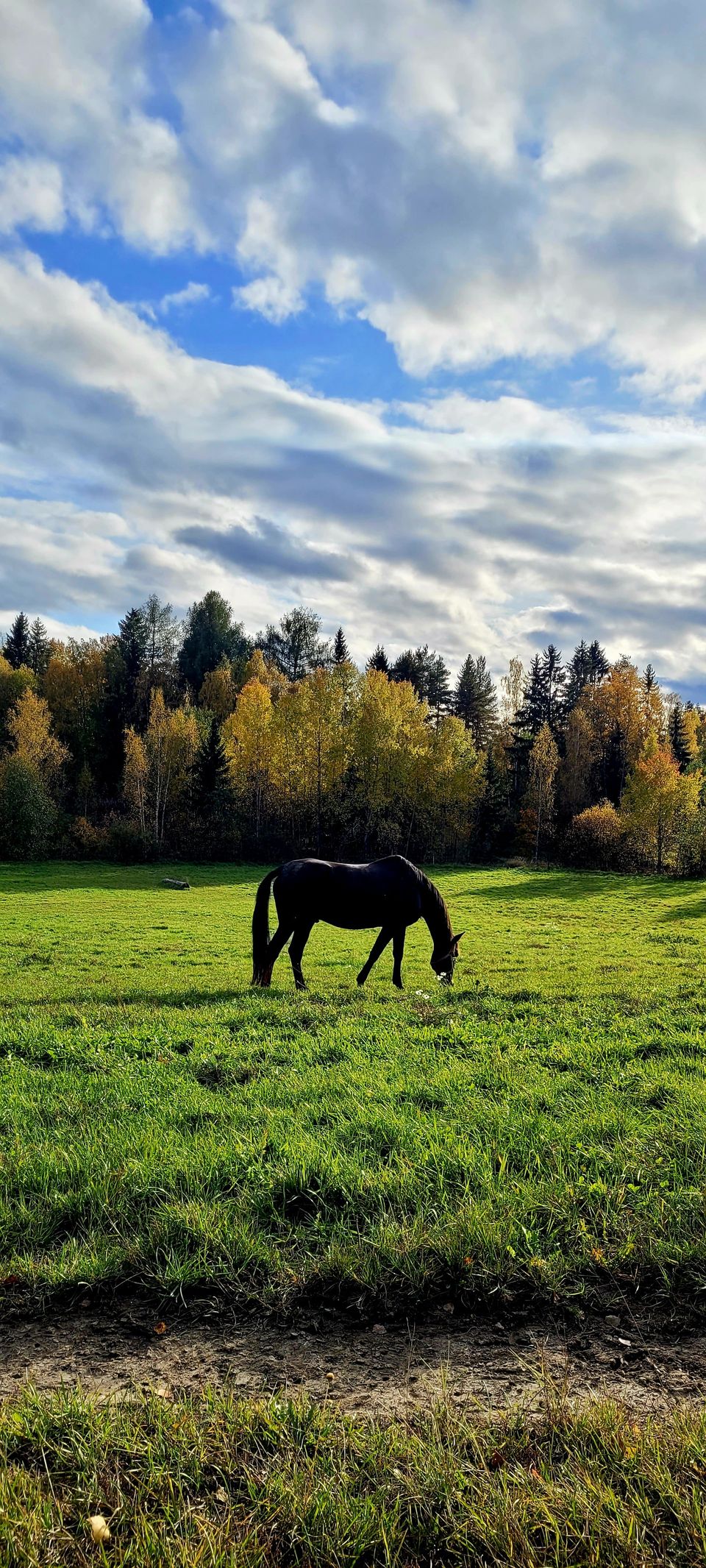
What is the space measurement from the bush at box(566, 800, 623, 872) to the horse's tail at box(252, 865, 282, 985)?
45529mm

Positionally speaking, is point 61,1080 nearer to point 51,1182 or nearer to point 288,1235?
point 51,1182

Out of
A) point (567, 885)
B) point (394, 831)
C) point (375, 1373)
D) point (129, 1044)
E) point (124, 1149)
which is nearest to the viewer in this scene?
point (375, 1373)

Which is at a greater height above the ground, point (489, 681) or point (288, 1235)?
point (489, 681)

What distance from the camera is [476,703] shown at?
82.7 metres

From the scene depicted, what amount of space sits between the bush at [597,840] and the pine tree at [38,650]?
6976cm

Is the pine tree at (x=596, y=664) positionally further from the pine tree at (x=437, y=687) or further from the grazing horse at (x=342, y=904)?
the grazing horse at (x=342, y=904)

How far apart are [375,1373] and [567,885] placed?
42.6 meters

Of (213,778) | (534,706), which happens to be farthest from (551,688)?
(213,778)

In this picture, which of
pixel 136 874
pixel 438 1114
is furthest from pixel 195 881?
pixel 438 1114

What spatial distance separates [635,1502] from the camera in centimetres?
265

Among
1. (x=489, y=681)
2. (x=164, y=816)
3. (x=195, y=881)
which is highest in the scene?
A: (x=489, y=681)

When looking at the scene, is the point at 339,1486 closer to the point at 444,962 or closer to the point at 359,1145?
the point at 359,1145

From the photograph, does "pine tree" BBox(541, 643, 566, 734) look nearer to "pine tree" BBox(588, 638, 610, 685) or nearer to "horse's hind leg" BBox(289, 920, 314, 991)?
"pine tree" BBox(588, 638, 610, 685)

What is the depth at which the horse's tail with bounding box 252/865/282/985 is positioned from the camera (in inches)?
529
